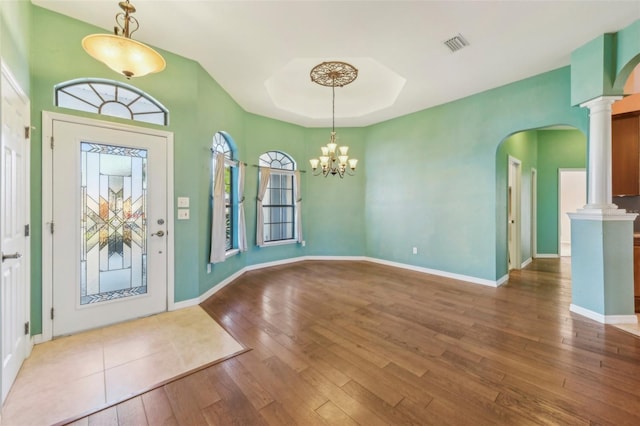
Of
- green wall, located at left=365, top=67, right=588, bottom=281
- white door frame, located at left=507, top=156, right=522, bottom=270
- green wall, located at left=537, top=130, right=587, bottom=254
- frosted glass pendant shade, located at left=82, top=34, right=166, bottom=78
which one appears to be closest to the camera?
frosted glass pendant shade, located at left=82, top=34, right=166, bottom=78

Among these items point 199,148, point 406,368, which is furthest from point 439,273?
point 199,148

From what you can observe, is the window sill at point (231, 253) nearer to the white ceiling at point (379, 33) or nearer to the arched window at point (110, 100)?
the arched window at point (110, 100)

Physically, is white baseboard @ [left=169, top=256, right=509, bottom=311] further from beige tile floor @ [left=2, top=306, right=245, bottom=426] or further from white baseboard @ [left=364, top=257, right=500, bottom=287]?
beige tile floor @ [left=2, top=306, right=245, bottom=426]

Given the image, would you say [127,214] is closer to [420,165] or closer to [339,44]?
[339,44]

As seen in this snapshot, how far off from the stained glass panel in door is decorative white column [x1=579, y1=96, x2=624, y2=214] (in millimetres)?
5335

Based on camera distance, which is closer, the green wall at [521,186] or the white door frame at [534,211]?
the green wall at [521,186]

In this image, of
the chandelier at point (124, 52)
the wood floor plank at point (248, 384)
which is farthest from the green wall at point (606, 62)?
the wood floor plank at point (248, 384)

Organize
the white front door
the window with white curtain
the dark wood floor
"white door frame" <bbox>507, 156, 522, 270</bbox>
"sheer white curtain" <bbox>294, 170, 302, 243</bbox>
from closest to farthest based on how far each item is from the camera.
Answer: the dark wood floor, the white front door, "white door frame" <bbox>507, 156, 522, 270</bbox>, the window with white curtain, "sheer white curtain" <bbox>294, 170, 302, 243</bbox>

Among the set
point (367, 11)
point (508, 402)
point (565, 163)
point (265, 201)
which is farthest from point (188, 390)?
point (565, 163)

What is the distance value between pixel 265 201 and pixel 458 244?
4004mm

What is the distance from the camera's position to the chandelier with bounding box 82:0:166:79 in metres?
1.52

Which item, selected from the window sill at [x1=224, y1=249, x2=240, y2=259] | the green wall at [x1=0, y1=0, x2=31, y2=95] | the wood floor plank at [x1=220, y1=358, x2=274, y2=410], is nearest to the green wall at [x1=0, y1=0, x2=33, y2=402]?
the green wall at [x1=0, y1=0, x2=31, y2=95]

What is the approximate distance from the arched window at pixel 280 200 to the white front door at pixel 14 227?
142 inches

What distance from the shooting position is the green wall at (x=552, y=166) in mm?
6184
